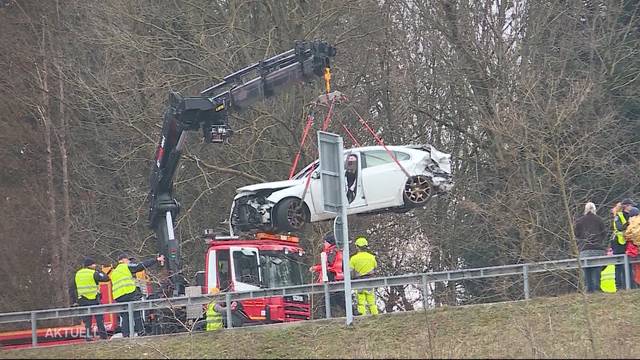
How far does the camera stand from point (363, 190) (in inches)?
746

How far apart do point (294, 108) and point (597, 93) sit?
7057 mm

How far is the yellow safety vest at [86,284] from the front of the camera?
62.4 ft

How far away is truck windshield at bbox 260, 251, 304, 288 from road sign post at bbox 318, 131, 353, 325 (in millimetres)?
4282

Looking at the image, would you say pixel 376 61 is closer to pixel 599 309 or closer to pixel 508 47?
pixel 508 47

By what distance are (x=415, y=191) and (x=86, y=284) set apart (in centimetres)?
586

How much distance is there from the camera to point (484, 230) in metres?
25.2

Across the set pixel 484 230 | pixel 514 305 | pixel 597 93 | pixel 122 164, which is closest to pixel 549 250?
pixel 484 230

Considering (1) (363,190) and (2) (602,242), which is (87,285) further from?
(2) (602,242)

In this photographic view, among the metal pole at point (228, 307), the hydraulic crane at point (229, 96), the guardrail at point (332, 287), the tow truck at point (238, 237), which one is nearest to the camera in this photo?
the metal pole at point (228, 307)

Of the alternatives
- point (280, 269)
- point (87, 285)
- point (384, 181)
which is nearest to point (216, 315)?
point (280, 269)

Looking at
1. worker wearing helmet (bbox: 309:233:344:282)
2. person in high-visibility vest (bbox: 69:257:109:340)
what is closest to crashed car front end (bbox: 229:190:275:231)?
worker wearing helmet (bbox: 309:233:344:282)

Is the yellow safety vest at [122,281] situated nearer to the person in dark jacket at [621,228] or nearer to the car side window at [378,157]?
the car side window at [378,157]

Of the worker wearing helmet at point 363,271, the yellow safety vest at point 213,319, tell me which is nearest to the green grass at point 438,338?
the yellow safety vest at point 213,319

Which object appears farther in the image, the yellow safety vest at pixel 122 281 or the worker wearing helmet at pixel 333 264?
the yellow safety vest at pixel 122 281
